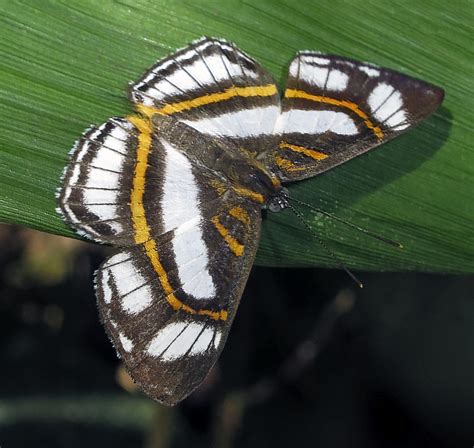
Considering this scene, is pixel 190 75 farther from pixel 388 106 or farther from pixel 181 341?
pixel 181 341

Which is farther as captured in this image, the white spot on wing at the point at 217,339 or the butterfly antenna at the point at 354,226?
the butterfly antenna at the point at 354,226

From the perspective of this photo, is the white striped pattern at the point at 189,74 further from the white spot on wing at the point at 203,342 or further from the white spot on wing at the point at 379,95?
the white spot on wing at the point at 203,342

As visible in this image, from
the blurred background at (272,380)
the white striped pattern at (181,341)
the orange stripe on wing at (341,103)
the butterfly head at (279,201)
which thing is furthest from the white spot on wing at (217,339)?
the blurred background at (272,380)

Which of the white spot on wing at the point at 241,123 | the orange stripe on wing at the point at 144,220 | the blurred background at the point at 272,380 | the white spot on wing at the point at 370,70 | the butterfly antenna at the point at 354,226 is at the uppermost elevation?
the white spot on wing at the point at 370,70

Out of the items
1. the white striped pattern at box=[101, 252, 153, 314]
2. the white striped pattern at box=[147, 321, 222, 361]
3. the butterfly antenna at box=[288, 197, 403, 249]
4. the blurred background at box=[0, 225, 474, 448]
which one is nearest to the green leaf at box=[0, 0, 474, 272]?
the butterfly antenna at box=[288, 197, 403, 249]

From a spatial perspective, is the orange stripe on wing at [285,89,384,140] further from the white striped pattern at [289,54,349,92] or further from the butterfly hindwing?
the butterfly hindwing

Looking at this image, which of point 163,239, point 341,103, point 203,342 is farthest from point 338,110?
point 203,342

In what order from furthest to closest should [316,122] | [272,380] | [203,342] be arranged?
[272,380], [316,122], [203,342]
